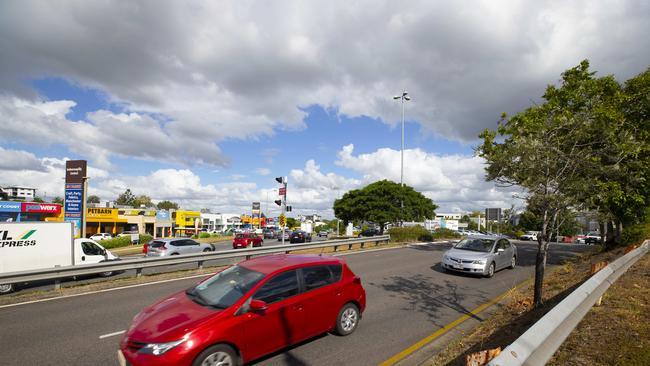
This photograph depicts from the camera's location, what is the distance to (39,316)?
7.70m

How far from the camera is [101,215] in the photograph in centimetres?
5522

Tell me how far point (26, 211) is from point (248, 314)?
163ft

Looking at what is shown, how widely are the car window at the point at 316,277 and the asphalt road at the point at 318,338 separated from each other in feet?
3.19

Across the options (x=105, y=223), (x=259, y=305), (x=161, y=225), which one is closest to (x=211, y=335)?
(x=259, y=305)

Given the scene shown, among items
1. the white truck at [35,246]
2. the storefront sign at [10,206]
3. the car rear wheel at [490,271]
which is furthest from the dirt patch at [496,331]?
the storefront sign at [10,206]

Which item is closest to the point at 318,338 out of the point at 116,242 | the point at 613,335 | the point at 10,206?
the point at 613,335

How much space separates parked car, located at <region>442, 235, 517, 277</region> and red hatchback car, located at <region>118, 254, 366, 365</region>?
6883 mm

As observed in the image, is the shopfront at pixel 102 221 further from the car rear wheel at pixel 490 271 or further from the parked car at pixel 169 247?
the car rear wheel at pixel 490 271

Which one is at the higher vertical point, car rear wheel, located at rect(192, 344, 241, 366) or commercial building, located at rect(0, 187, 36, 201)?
commercial building, located at rect(0, 187, 36, 201)

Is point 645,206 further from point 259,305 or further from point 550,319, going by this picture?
point 259,305

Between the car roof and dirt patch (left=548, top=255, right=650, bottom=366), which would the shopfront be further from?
dirt patch (left=548, top=255, right=650, bottom=366)

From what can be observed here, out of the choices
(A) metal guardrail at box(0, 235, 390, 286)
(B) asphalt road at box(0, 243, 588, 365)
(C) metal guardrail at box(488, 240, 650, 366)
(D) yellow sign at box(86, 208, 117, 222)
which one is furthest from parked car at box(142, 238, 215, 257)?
(D) yellow sign at box(86, 208, 117, 222)

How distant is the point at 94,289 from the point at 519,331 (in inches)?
427

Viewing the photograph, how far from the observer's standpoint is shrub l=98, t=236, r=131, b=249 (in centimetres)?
3647
